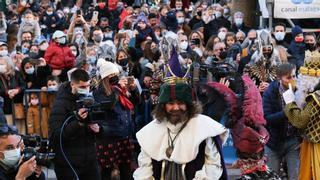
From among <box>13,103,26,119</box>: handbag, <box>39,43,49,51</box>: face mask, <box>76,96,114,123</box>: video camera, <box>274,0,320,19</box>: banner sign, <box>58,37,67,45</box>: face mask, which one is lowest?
<box>13,103,26,119</box>: handbag

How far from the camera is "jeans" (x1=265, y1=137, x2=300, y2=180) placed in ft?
28.8

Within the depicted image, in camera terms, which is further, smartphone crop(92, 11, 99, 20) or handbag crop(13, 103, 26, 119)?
smartphone crop(92, 11, 99, 20)

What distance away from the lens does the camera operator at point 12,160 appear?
5.89 meters

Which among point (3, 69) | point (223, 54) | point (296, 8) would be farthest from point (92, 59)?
point (296, 8)

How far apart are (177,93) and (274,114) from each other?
257 centimetres

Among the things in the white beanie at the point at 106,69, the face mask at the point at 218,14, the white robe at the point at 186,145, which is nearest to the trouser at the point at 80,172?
the white beanie at the point at 106,69

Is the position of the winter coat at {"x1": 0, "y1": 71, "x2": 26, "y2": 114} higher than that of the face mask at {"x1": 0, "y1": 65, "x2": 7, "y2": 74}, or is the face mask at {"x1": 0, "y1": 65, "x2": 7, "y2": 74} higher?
the face mask at {"x1": 0, "y1": 65, "x2": 7, "y2": 74}

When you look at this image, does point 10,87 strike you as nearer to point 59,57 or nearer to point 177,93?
point 59,57

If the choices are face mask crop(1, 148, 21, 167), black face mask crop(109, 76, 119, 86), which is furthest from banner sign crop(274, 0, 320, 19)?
face mask crop(1, 148, 21, 167)

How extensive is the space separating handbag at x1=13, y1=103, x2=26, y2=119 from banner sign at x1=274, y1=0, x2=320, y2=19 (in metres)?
6.12

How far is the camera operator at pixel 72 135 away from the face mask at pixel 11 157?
5.61 ft

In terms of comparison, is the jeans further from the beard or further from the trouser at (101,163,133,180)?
the beard

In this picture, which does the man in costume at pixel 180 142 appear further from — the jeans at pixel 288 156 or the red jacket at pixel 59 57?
the red jacket at pixel 59 57

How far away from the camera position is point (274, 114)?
8711 mm
